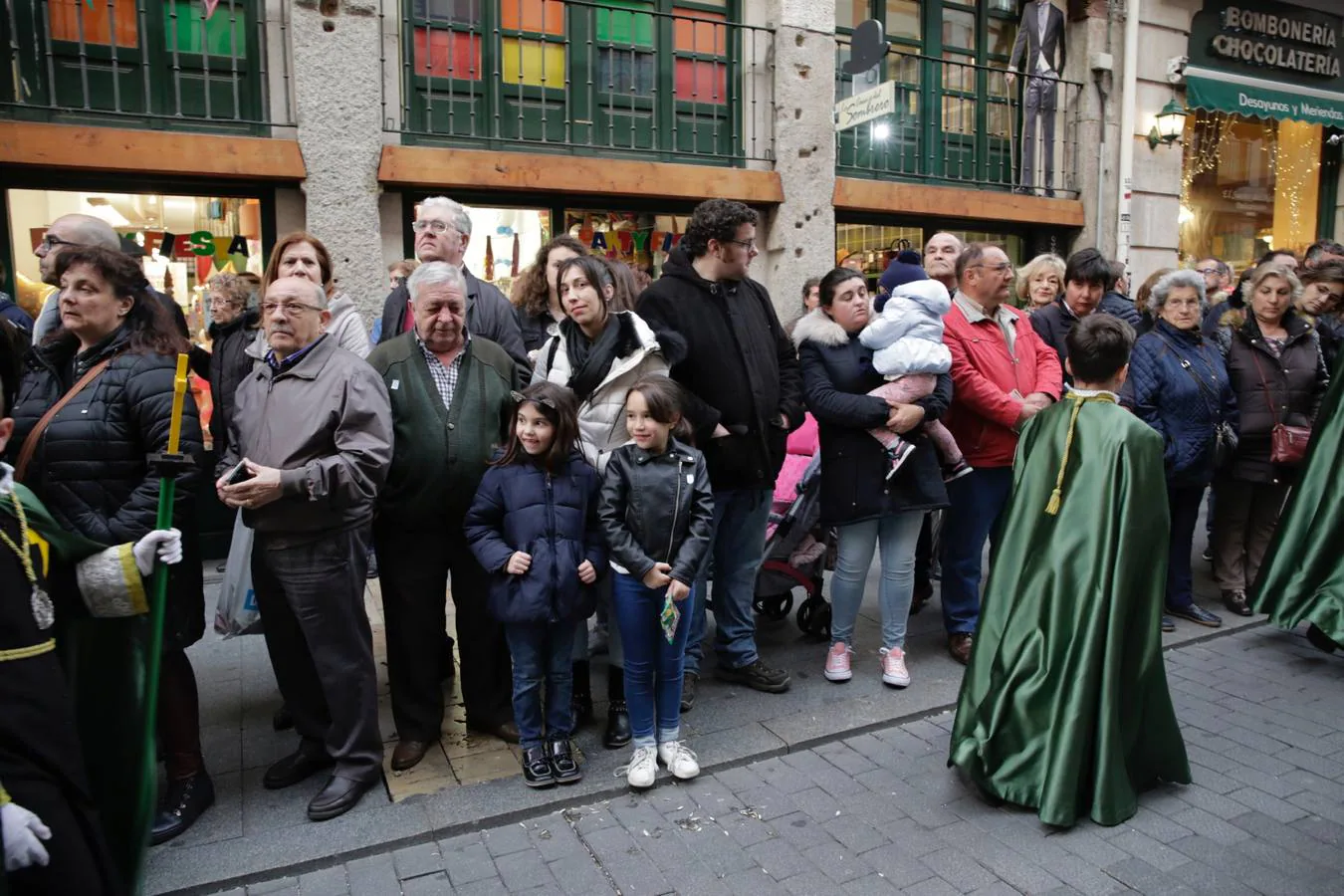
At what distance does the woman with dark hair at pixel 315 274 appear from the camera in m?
3.91

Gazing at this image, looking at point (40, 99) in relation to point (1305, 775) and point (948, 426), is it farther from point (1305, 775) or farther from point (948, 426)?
point (1305, 775)

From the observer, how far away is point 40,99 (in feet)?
22.9

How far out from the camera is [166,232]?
7.40 metres

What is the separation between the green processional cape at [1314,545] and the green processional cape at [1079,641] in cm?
202

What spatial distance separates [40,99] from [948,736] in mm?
7533

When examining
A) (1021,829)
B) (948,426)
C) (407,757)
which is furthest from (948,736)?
(407,757)

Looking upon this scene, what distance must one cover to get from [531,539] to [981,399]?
2.46 m

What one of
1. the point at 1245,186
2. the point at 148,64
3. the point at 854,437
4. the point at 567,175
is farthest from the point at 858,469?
the point at 1245,186

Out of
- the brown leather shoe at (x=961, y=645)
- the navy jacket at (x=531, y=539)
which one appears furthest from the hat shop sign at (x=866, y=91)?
the navy jacket at (x=531, y=539)

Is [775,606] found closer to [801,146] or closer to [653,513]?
[653,513]

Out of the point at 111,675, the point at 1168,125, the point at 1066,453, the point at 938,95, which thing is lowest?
the point at 111,675

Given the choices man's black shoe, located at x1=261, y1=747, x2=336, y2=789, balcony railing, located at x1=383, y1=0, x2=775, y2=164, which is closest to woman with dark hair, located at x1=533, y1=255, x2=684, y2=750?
man's black shoe, located at x1=261, y1=747, x2=336, y2=789

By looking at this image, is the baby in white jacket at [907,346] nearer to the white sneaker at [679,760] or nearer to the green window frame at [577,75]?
the white sneaker at [679,760]

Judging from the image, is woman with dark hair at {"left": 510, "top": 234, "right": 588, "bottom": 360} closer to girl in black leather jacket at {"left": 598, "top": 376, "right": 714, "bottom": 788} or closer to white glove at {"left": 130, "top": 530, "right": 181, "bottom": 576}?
girl in black leather jacket at {"left": 598, "top": 376, "right": 714, "bottom": 788}
